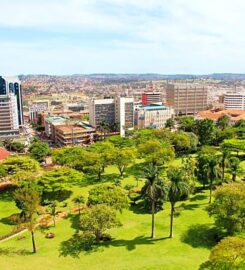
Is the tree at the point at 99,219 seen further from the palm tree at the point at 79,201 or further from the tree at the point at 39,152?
the tree at the point at 39,152

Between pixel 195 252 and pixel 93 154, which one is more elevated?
pixel 93 154

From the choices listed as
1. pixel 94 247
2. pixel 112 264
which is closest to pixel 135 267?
pixel 112 264

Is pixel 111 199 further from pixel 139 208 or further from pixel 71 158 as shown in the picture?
pixel 71 158

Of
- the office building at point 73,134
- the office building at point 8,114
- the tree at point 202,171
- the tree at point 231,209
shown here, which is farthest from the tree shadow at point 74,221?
the office building at point 8,114

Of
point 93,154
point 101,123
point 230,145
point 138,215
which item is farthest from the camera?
point 101,123

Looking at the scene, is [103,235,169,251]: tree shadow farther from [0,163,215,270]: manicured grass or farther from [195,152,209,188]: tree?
[195,152,209,188]: tree

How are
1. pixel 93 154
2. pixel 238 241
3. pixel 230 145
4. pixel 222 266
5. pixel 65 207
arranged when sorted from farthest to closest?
pixel 230 145 < pixel 93 154 < pixel 65 207 < pixel 238 241 < pixel 222 266

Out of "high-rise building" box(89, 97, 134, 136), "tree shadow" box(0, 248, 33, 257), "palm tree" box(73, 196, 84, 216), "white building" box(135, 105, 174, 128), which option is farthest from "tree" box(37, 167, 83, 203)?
"white building" box(135, 105, 174, 128)

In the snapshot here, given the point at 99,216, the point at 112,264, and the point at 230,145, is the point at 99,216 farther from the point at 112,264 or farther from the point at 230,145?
the point at 230,145
